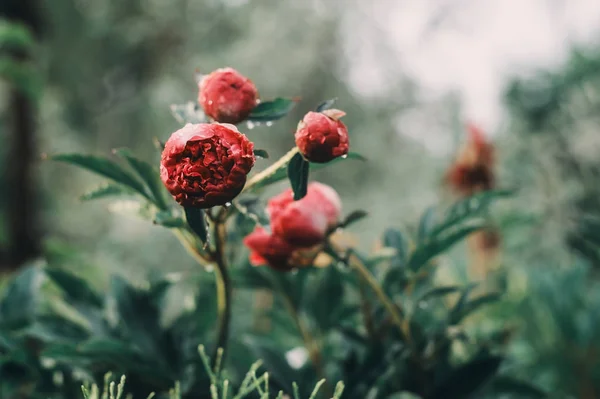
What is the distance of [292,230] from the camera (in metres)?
0.58

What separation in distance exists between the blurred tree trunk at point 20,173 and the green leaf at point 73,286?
120 inches

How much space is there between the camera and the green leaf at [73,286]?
714 mm

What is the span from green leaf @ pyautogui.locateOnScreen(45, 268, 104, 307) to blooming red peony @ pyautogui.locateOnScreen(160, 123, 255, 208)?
334 millimetres

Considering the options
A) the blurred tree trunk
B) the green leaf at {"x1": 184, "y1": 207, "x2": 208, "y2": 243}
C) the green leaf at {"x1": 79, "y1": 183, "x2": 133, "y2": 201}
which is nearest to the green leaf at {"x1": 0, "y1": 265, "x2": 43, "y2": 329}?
the green leaf at {"x1": 79, "y1": 183, "x2": 133, "y2": 201}

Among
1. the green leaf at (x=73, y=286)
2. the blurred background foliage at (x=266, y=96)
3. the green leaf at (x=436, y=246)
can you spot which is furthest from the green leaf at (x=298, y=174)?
the blurred background foliage at (x=266, y=96)

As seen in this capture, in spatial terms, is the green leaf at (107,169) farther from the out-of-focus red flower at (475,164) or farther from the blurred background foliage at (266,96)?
the blurred background foliage at (266,96)

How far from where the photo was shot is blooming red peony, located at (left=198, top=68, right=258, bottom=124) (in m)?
0.53

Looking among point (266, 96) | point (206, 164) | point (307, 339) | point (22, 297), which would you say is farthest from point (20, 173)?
point (206, 164)

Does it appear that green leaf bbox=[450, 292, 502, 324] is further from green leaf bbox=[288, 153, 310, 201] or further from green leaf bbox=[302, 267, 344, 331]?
green leaf bbox=[288, 153, 310, 201]

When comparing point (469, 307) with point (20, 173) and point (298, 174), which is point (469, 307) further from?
point (20, 173)

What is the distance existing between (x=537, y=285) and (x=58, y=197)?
4.47 meters

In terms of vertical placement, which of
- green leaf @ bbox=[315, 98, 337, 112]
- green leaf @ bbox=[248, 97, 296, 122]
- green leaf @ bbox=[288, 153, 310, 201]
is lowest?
green leaf @ bbox=[288, 153, 310, 201]

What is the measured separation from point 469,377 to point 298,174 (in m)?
0.32

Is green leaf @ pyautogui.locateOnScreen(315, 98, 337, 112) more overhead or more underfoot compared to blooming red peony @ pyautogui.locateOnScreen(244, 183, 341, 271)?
more overhead
